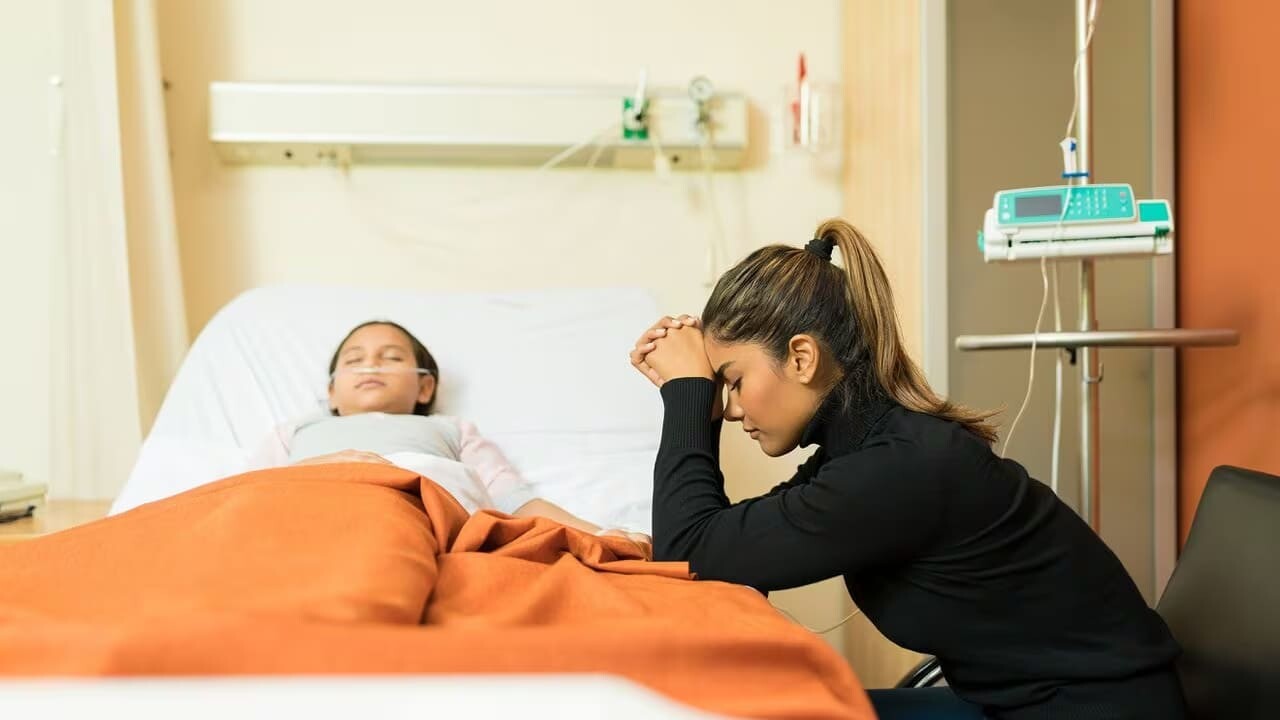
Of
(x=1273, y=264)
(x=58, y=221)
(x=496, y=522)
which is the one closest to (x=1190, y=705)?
(x=496, y=522)

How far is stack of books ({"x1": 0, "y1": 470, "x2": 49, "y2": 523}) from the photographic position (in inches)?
75.8

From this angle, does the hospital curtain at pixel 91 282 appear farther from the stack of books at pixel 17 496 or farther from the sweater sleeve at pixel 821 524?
the sweater sleeve at pixel 821 524

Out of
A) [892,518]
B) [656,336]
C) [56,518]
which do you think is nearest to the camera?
[892,518]

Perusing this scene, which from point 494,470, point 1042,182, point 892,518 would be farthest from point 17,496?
point 1042,182

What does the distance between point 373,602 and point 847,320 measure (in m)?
0.74

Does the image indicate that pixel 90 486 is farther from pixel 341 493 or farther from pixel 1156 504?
pixel 1156 504

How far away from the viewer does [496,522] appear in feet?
4.33

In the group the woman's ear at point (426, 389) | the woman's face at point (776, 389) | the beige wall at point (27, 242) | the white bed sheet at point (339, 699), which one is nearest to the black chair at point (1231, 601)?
the woman's face at point (776, 389)

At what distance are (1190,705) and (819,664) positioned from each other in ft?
2.27

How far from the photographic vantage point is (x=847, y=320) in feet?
4.35

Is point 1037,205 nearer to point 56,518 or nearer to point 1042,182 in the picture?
point 1042,182

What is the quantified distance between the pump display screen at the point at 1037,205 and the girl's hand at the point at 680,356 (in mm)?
840

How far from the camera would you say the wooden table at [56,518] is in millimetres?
1836

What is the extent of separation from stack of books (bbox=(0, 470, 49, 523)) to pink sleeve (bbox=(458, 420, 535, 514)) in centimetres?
84
